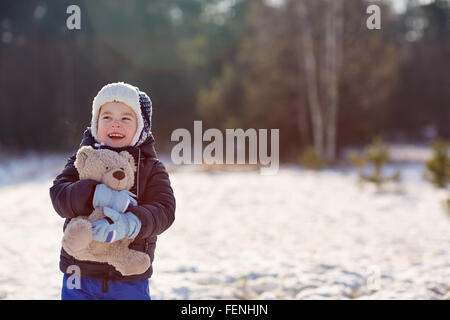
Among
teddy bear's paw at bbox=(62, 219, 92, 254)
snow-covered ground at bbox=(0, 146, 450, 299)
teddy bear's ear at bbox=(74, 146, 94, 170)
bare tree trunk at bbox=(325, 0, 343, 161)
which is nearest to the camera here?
teddy bear's paw at bbox=(62, 219, 92, 254)

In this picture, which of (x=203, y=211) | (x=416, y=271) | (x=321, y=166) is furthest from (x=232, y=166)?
(x=416, y=271)

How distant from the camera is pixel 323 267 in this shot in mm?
4234

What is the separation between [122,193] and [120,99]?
1.22 ft

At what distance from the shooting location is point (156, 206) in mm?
1761

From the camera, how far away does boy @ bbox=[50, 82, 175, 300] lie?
1699 mm

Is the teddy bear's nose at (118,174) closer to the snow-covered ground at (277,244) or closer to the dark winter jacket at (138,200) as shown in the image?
the dark winter jacket at (138,200)

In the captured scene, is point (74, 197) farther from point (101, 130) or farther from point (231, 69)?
point (231, 69)

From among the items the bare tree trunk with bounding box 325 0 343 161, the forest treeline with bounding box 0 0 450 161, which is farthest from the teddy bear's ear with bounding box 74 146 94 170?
the bare tree trunk with bounding box 325 0 343 161

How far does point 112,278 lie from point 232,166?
11976 mm

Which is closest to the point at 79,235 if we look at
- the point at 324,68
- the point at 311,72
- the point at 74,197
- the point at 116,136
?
the point at 74,197

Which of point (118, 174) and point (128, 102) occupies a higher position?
point (128, 102)

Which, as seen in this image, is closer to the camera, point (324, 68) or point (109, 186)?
point (109, 186)

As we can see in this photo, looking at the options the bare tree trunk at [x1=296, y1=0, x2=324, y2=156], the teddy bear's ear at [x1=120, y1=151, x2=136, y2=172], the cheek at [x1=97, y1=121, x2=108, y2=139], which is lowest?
the teddy bear's ear at [x1=120, y1=151, x2=136, y2=172]

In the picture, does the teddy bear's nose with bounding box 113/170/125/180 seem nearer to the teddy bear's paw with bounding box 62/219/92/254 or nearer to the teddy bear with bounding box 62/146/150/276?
the teddy bear with bounding box 62/146/150/276
